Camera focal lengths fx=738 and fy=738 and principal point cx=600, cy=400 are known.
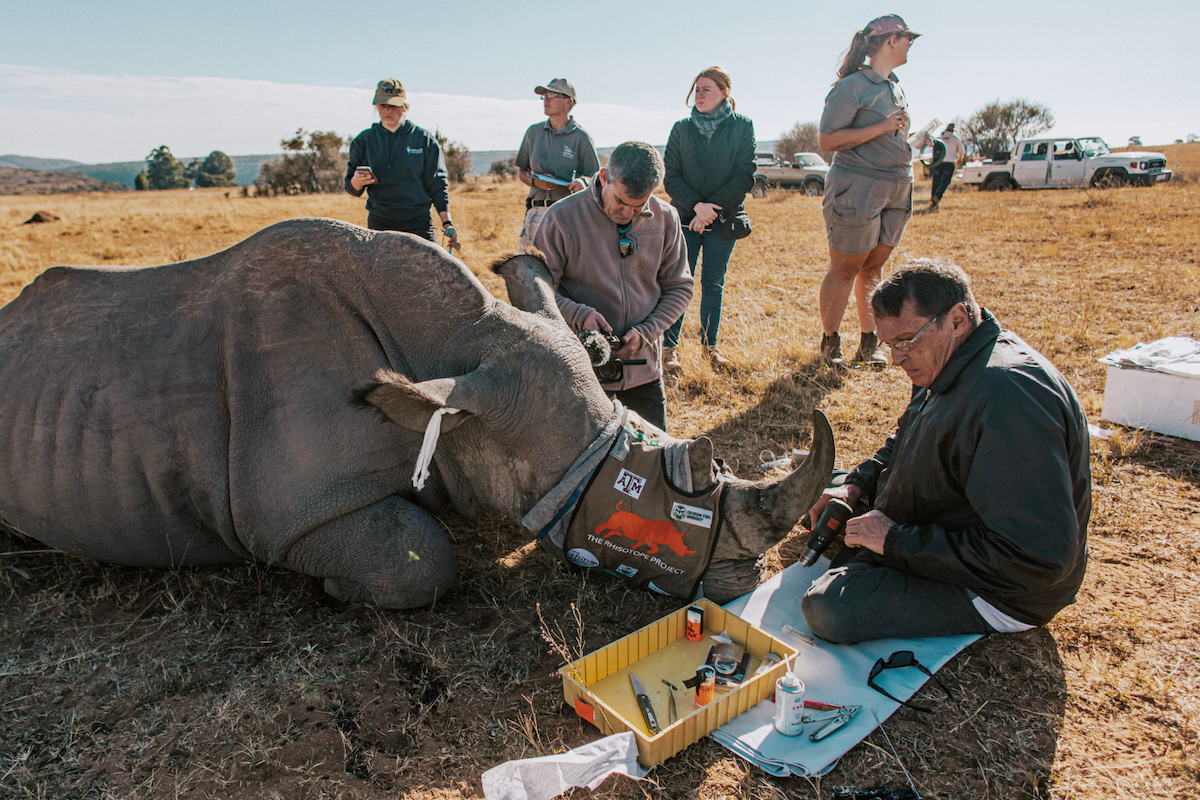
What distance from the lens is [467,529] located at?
4719mm

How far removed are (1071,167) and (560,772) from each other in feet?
101

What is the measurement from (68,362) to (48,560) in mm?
1279

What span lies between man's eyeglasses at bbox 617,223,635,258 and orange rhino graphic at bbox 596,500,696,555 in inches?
83.5

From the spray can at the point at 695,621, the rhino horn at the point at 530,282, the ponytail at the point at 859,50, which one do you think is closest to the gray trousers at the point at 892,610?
the spray can at the point at 695,621

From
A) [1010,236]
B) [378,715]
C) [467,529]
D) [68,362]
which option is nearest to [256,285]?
[68,362]

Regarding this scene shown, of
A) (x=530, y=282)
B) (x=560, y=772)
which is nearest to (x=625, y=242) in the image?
(x=530, y=282)

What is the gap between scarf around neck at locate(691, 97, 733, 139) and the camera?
23.4 feet

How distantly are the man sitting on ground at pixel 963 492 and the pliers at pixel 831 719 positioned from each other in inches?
19.2

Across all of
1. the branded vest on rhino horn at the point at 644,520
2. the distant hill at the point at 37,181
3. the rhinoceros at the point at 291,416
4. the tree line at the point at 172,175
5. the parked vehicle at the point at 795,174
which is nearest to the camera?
the branded vest on rhino horn at the point at 644,520

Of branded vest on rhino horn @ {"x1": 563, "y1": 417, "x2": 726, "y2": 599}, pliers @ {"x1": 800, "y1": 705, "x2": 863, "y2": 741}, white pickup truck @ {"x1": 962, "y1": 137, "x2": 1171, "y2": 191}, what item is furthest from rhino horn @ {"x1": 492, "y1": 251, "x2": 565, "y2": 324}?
white pickup truck @ {"x1": 962, "y1": 137, "x2": 1171, "y2": 191}

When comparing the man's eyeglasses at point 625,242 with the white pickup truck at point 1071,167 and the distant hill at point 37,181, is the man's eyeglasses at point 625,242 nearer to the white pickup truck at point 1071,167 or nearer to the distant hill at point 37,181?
the white pickup truck at point 1071,167

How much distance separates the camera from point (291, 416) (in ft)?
12.2

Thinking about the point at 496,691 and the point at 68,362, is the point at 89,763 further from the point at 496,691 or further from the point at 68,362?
the point at 68,362

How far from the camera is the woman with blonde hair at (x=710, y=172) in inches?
279
